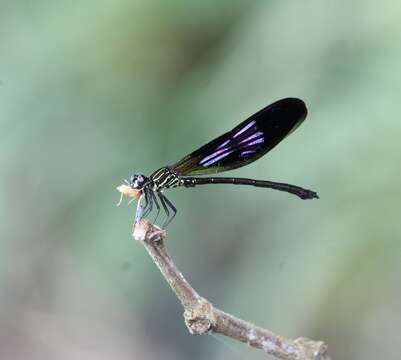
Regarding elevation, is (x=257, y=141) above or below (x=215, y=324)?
above

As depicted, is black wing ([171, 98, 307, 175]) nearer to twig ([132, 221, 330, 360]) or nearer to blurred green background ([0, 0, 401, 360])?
twig ([132, 221, 330, 360])

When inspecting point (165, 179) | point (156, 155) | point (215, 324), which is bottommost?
point (215, 324)

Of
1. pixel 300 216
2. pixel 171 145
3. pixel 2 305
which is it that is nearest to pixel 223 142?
pixel 300 216

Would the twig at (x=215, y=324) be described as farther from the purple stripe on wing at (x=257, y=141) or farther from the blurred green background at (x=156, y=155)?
the blurred green background at (x=156, y=155)

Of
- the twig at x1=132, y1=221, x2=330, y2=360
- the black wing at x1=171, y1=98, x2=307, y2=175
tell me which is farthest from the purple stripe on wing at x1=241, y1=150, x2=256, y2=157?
the twig at x1=132, y1=221, x2=330, y2=360

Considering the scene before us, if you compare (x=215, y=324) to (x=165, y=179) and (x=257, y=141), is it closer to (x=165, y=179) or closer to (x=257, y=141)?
(x=165, y=179)

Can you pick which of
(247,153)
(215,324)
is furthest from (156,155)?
(215,324)
